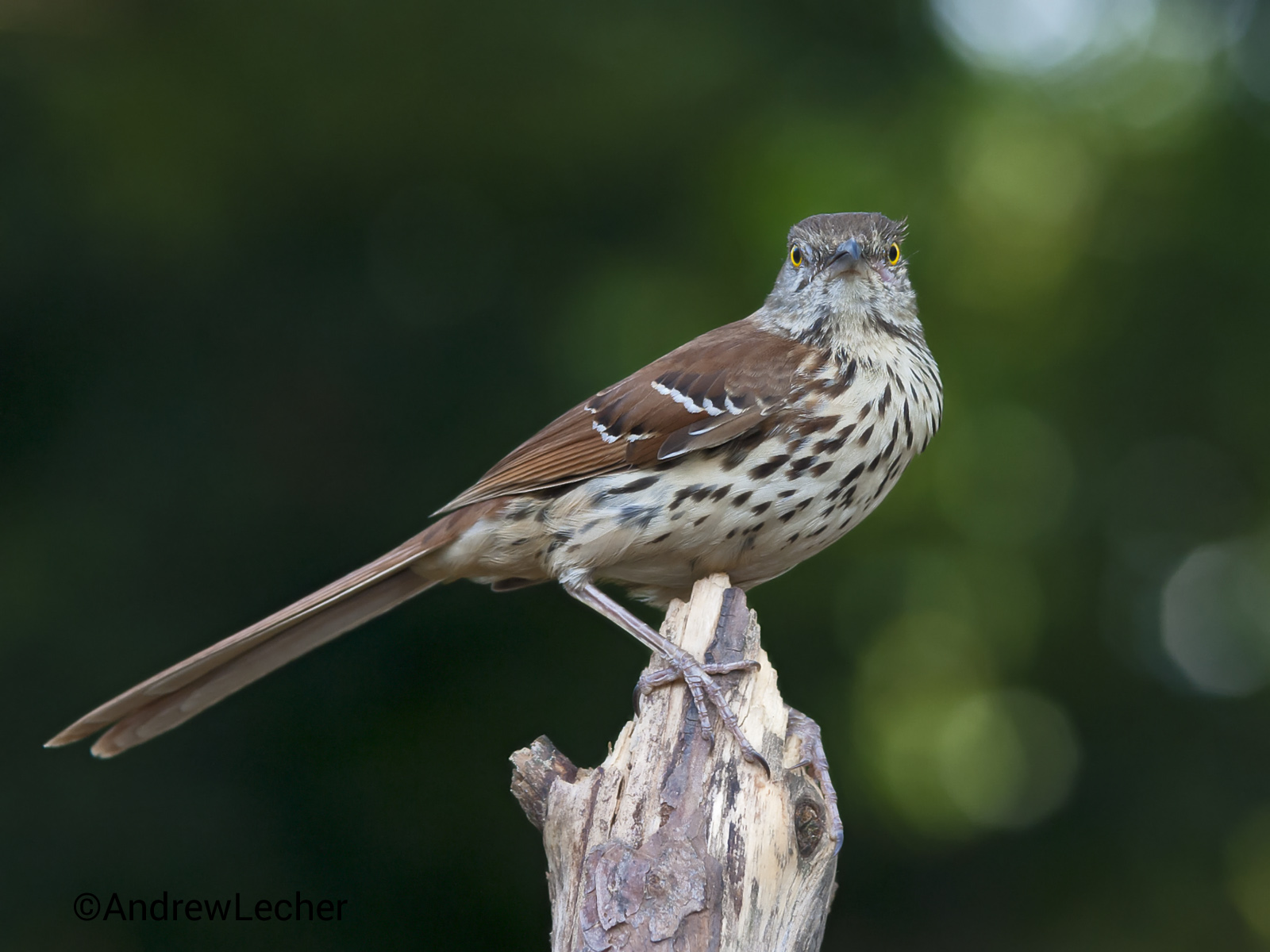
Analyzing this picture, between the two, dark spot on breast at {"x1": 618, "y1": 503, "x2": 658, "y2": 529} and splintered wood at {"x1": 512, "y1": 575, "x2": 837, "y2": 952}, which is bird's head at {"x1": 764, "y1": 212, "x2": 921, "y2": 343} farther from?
splintered wood at {"x1": 512, "y1": 575, "x2": 837, "y2": 952}

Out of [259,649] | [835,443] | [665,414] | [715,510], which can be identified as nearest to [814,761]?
[715,510]

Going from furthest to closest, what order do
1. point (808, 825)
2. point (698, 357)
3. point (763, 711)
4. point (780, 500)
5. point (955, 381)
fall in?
1. point (955, 381)
2. point (698, 357)
3. point (780, 500)
4. point (763, 711)
5. point (808, 825)

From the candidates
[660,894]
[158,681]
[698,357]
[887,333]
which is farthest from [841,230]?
[158,681]

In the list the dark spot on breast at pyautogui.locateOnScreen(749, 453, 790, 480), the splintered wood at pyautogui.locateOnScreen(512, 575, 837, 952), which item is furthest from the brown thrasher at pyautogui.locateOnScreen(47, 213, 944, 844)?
the splintered wood at pyautogui.locateOnScreen(512, 575, 837, 952)

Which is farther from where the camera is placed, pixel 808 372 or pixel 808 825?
pixel 808 372

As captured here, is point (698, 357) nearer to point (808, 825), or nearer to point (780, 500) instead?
point (780, 500)

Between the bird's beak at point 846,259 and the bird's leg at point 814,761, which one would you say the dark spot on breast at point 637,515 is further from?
the bird's beak at point 846,259

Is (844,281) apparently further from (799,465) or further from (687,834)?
(687,834)
